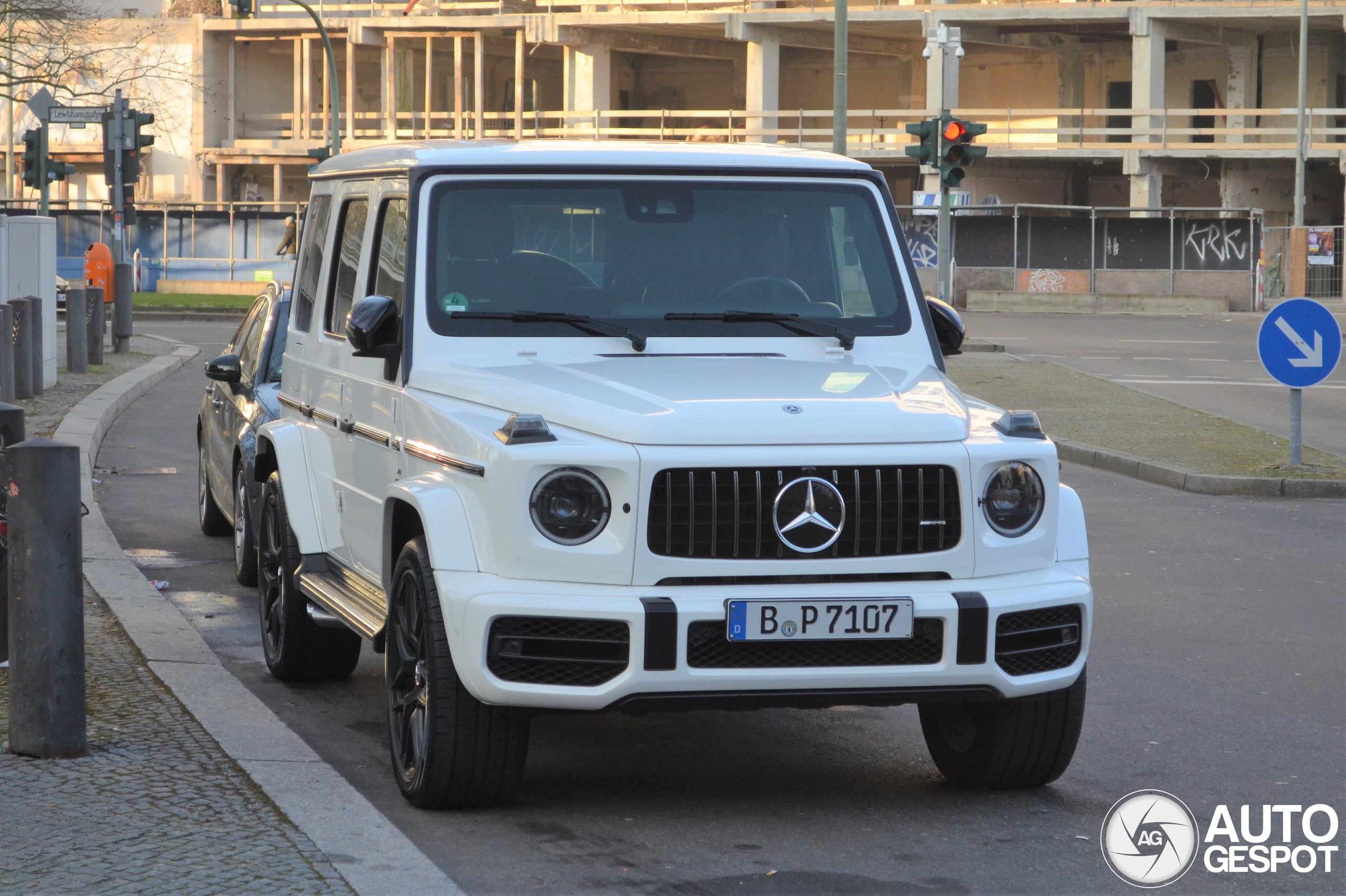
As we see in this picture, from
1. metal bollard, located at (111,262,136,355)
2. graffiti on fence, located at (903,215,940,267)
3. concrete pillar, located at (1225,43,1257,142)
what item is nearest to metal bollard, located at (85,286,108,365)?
metal bollard, located at (111,262,136,355)

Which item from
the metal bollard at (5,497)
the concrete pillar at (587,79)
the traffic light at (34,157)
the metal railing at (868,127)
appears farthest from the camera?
the concrete pillar at (587,79)

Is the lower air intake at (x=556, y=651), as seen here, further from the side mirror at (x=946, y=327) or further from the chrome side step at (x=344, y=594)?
the side mirror at (x=946, y=327)

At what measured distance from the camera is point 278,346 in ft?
30.7

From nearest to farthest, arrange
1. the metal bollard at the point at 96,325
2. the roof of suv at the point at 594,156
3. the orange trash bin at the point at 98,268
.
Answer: the roof of suv at the point at 594,156 < the metal bollard at the point at 96,325 < the orange trash bin at the point at 98,268

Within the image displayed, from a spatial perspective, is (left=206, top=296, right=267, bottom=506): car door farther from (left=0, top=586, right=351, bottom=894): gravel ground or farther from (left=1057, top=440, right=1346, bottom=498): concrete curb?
(left=1057, top=440, right=1346, bottom=498): concrete curb

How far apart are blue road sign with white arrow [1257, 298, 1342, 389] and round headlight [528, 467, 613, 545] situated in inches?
365

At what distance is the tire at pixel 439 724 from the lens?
4.93m

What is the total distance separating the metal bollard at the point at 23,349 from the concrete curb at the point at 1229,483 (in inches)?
400

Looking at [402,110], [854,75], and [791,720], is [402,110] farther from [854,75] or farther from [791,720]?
[791,720]

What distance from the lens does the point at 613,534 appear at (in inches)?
187

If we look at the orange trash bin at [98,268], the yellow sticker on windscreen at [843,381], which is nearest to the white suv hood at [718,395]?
the yellow sticker on windscreen at [843,381]

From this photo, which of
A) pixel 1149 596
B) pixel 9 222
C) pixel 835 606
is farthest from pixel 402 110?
pixel 835 606

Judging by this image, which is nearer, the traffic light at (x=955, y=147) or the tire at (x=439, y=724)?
the tire at (x=439, y=724)

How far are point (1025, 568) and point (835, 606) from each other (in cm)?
60
